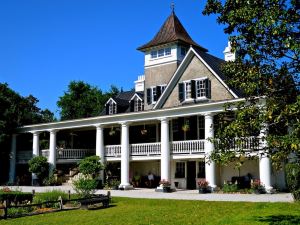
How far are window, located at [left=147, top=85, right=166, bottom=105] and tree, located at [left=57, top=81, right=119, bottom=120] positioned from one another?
2618 centimetres

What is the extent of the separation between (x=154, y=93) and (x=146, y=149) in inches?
217

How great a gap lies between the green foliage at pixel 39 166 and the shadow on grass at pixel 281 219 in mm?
25619

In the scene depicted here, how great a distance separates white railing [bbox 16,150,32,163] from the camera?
40844 mm

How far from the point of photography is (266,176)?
2650cm

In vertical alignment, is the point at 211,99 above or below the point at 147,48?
below

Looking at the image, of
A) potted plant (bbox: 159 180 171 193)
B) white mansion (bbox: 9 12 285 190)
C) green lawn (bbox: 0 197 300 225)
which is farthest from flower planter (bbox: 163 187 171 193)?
green lawn (bbox: 0 197 300 225)

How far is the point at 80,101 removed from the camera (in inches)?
2542

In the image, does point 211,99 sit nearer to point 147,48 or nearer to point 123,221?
point 147,48

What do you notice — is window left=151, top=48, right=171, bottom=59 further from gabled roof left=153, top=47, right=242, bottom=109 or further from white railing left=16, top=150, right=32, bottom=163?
white railing left=16, top=150, right=32, bottom=163

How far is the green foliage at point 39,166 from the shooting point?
1452 inches

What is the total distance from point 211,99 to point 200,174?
219 inches

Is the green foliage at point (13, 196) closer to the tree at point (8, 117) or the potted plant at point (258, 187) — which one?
the potted plant at point (258, 187)

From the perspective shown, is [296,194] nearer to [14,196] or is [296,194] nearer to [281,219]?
[281,219]

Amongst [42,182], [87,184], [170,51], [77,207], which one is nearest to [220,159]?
[77,207]
